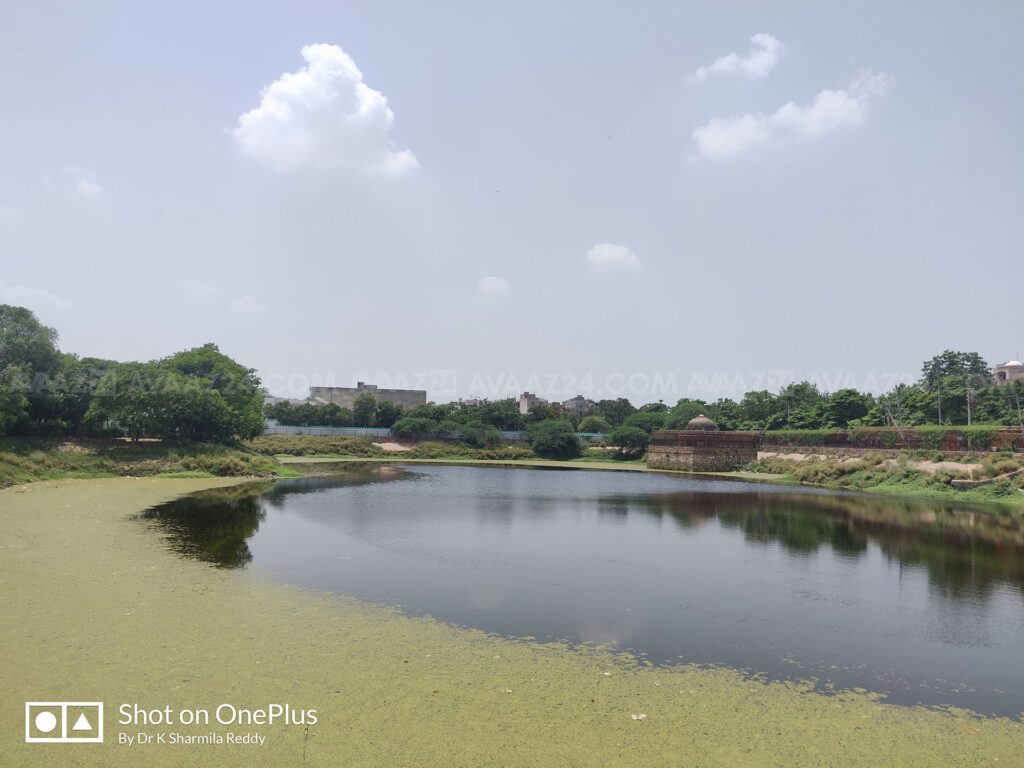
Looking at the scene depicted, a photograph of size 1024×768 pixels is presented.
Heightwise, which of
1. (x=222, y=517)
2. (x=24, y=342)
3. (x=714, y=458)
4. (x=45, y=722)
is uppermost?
(x=24, y=342)

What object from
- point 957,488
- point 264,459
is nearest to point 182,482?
point 264,459

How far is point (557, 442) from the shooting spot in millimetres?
81188

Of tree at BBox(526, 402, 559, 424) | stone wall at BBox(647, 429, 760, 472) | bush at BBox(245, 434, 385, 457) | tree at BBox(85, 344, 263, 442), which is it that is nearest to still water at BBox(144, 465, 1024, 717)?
tree at BBox(85, 344, 263, 442)

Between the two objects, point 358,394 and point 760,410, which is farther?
point 358,394

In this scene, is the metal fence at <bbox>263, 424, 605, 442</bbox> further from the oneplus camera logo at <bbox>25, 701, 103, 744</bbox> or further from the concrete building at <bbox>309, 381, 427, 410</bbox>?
the oneplus camera logo at <bbox>25, 701, 103, 744</bbox>

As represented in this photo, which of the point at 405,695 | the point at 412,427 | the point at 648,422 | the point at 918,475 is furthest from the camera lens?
the point at 412,427

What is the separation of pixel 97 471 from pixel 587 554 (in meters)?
31.4

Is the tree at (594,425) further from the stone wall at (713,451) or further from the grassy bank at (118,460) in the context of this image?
the grassy bank at (118,460)

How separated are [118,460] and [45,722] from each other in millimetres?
37590

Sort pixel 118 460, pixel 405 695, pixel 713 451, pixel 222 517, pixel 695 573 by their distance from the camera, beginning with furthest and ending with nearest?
1. pixel 713 451
2. pixel 118 460
3. pixel 222 517
4. pixel 695 573
5. pixel 405 695

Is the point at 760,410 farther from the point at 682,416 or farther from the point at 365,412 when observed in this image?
the point at 365,412

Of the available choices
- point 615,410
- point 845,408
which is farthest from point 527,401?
point 845,408

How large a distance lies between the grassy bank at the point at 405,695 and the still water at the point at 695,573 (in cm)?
114

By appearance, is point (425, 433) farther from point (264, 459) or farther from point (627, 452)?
point (264, 459)
